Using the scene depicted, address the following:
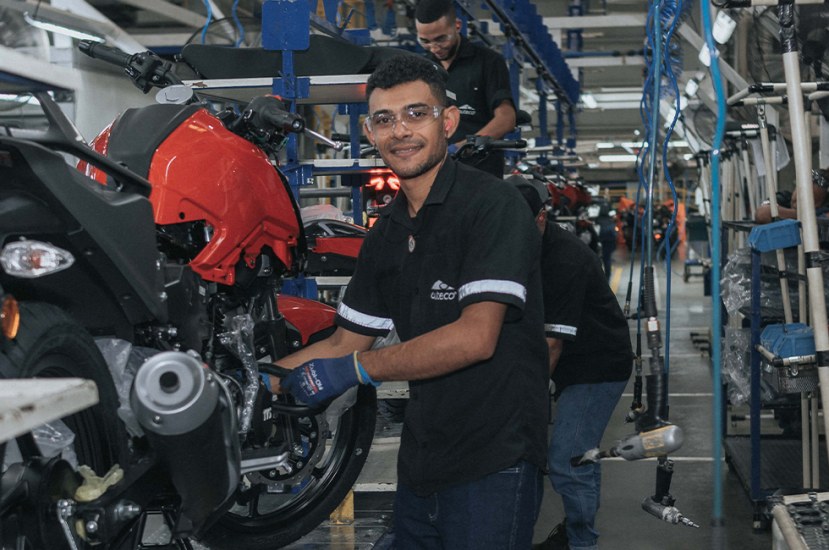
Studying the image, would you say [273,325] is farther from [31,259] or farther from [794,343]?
[794,343]

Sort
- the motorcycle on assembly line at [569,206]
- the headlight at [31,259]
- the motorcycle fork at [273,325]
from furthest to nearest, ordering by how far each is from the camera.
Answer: the motorcycle on assembly line at [569,206] < the motorcycle fork at [273,325] < the headlight at [31,259]

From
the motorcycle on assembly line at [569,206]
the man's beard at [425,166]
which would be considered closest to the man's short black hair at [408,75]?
the man's beard at [425,166]

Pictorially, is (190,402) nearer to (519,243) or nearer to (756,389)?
(519,243)

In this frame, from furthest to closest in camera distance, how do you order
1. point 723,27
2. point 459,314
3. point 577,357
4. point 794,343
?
point 723,27, point 577,357, point 794,343, point 459,314

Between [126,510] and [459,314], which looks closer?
[126,510]

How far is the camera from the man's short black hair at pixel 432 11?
5.20 m

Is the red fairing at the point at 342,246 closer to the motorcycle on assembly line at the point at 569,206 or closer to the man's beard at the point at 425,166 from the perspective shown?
the man's beard at the point at 425,166

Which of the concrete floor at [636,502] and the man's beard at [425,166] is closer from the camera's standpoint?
the man's beard at [425,166]

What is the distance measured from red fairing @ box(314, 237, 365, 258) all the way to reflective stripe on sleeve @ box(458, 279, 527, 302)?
2426mm

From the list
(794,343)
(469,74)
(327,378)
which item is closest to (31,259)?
(327,378)

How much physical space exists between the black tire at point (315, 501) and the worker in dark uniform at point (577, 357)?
32.4 inches

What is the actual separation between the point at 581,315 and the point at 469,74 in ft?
5.56

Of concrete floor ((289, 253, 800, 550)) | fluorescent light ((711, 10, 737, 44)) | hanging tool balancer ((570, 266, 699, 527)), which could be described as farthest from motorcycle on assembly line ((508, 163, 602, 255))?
hanging tool balancer ((570, 266, 699, 527))

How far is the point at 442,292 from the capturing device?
2529 millimetres
